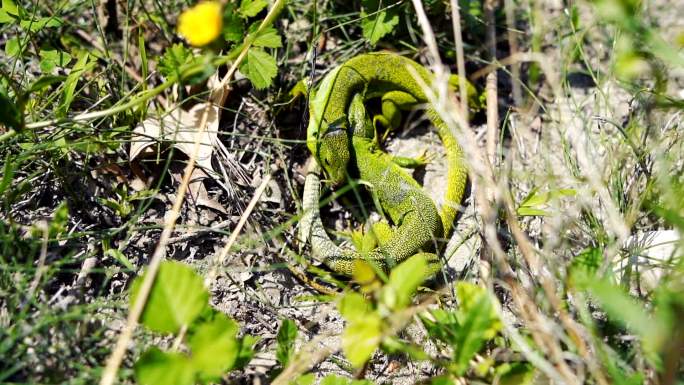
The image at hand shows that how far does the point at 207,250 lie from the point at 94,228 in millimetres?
590

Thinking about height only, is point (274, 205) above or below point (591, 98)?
below

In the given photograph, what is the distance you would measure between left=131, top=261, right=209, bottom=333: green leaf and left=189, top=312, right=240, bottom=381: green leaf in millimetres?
67

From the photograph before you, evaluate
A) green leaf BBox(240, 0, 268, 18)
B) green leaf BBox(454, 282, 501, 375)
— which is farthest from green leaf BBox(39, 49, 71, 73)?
green leaf BBox(454, 282, 501, 375)

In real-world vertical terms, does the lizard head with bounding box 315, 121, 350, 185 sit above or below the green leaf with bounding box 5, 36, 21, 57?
below

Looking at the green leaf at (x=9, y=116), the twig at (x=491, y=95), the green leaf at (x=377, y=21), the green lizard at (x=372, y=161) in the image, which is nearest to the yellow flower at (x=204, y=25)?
the green leaf at (x=9, y=116)

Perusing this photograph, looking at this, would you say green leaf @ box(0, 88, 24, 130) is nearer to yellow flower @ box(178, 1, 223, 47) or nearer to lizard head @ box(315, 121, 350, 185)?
yellow flower @ box(178, 1, 223, 47)

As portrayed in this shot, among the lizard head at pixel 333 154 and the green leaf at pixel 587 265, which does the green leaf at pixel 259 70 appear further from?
the green leaf at pixel 587 265

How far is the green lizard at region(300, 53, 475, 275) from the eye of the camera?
3721 mm

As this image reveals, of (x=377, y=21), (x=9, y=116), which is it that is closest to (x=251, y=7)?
(x=377, y=21)

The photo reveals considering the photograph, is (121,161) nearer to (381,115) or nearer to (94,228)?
(94,228)

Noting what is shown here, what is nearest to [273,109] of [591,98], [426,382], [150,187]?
[150,187]

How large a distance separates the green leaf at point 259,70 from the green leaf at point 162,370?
1797 mm

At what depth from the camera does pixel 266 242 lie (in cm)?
341

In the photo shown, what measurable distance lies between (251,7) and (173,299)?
1975 millimetres
